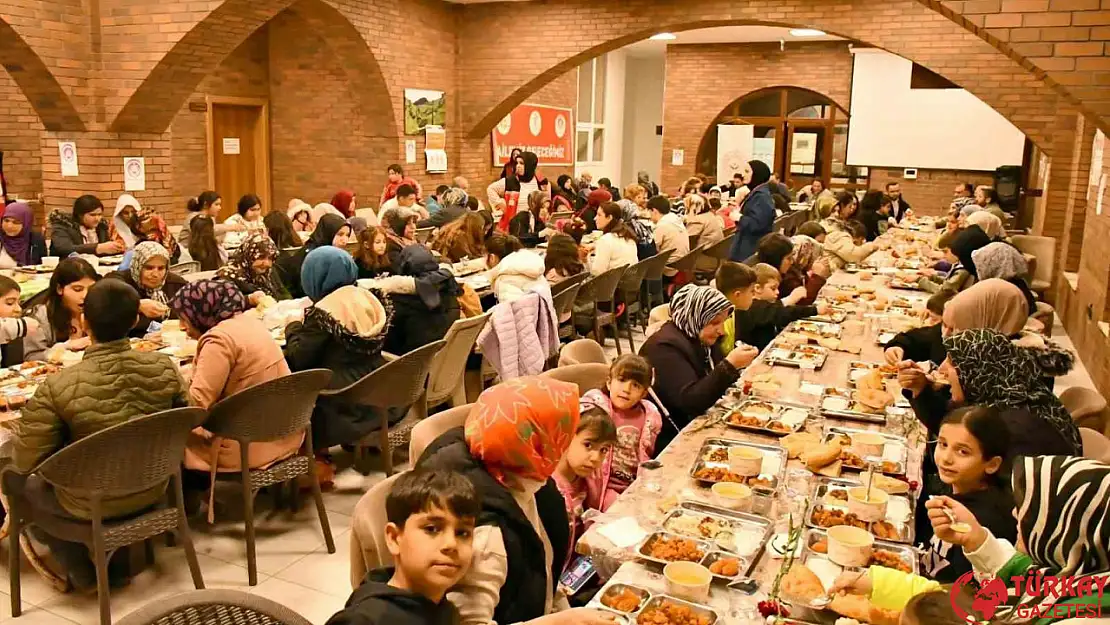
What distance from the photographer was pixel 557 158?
1719 centimetres

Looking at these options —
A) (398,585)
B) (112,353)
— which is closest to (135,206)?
(112,353)

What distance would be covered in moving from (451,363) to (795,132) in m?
15.4

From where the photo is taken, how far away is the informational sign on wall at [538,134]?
14.6 m

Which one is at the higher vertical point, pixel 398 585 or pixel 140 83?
pixel 140 83

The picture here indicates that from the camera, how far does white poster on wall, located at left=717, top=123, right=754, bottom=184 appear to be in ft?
61.7

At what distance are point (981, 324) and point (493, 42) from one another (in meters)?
10.2

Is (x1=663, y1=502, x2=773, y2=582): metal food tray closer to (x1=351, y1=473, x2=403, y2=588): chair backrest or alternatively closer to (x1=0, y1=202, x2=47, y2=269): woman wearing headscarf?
(x1=351, y1=473, x2=403, y2=588): chair backrest

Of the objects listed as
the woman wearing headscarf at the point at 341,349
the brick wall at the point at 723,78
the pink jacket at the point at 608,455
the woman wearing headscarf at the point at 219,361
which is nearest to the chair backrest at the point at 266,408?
the woman wearing headscarf at the point at 219,361

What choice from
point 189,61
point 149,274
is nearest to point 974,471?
point 149,274

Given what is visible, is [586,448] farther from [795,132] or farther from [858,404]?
[795,132]

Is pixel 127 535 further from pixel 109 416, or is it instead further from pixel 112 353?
pixel 112 353

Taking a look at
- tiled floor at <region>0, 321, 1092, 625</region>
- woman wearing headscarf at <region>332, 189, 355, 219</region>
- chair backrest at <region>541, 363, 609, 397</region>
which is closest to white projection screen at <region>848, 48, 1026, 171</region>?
woman wearing headscarf at <region>332, 189, 355, 219</region>

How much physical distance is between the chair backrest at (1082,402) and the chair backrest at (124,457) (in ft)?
11.7

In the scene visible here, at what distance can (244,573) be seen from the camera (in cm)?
389
